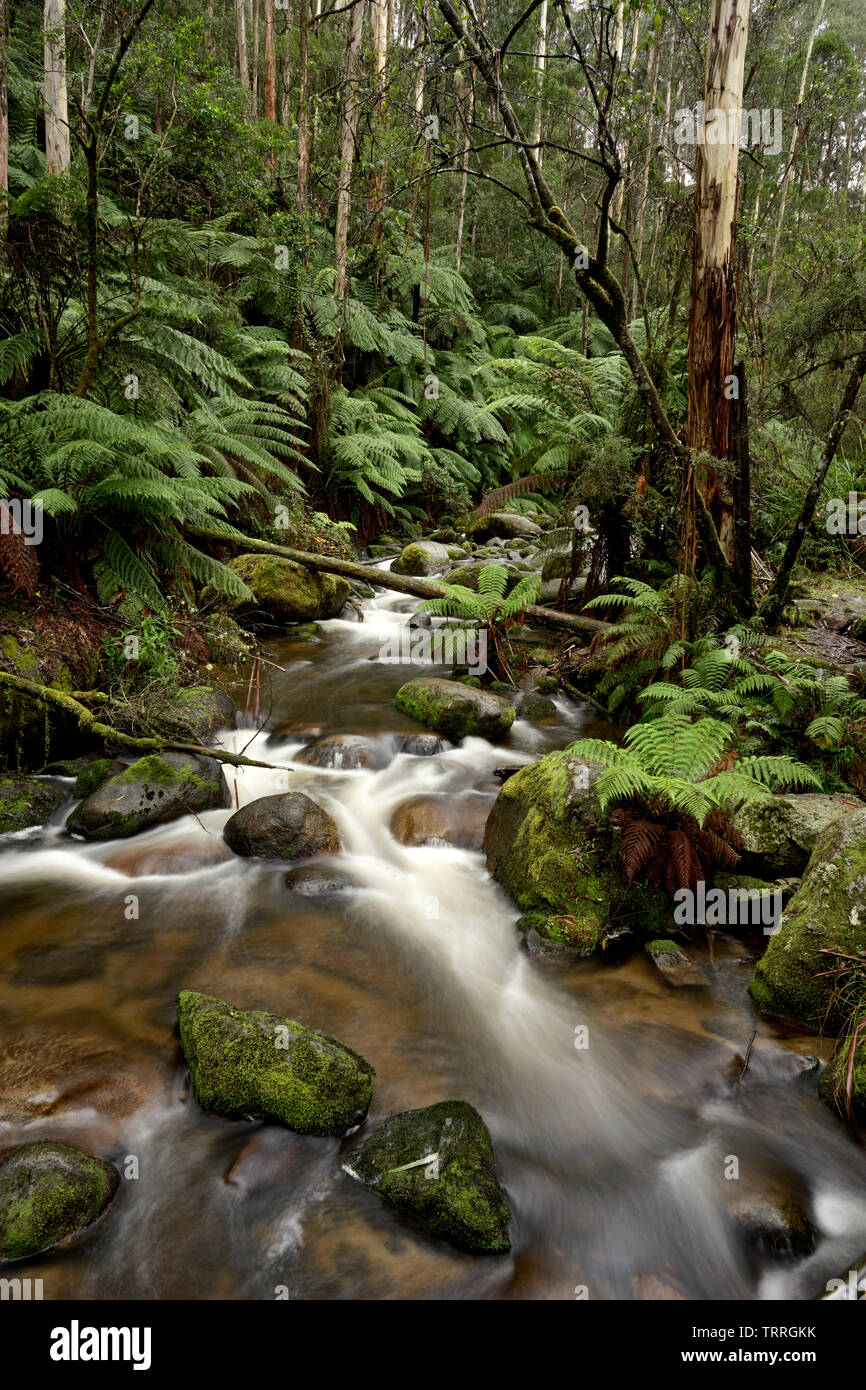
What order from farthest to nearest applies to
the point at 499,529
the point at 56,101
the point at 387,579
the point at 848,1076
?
the point at 499,529 < the point at 56,101 < the point at 387,579 < the point at 848,1076

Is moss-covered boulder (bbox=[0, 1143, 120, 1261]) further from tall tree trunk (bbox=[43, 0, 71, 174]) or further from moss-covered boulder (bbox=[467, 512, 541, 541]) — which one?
moss-covered boulder (bbox=[467, 512, 541, 541])

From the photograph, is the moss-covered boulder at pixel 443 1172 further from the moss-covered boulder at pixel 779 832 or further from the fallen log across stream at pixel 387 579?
the fallen log across stream at pixel 387 579

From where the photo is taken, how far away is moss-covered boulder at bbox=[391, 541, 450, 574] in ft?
35.9

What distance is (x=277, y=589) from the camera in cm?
847


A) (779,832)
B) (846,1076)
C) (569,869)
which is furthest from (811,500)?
(846,1076)

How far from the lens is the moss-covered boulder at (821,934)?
3234mm

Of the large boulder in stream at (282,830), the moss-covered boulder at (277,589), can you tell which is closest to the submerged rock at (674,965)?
the large boulder in stream at (282,830)

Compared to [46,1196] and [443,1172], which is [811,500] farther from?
[46,1196]

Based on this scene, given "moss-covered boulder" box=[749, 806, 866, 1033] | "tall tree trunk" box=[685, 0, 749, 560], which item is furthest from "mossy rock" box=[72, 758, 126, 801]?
"tall tree trunk" box=[685, 0, 749, 560]

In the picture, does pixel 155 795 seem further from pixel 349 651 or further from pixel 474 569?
pixel 474 569

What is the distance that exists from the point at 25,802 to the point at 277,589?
13.8 ft

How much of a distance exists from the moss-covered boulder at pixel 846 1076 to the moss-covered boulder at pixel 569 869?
108 centimetres
